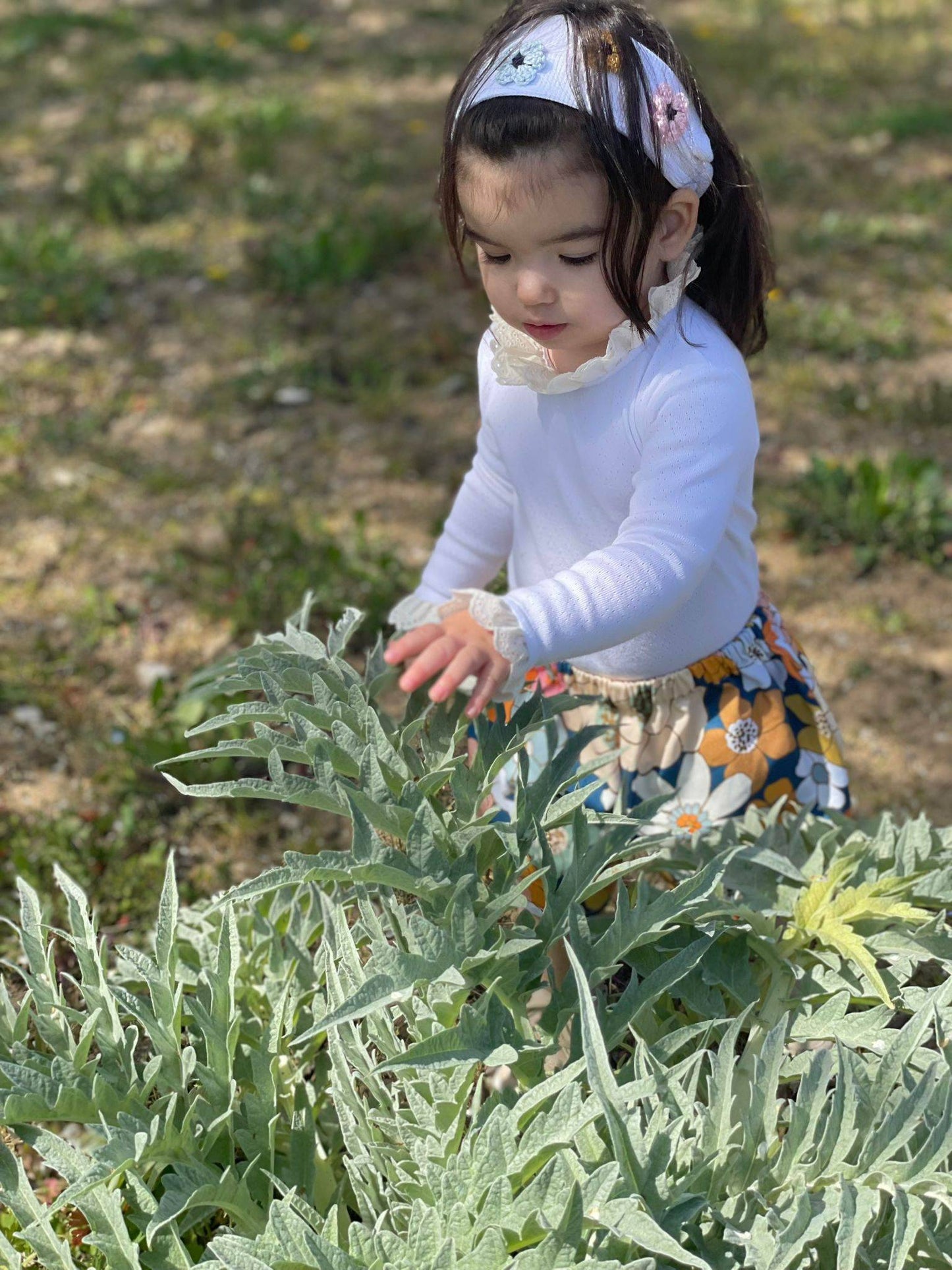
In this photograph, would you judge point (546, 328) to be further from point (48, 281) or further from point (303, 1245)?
point (48, 281)

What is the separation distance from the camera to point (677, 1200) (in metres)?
1.29

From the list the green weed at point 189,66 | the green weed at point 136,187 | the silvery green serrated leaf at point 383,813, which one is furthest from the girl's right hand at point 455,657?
the green weed at point 189,66

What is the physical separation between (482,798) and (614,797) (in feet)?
1.87

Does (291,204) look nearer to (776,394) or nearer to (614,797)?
(776,394)

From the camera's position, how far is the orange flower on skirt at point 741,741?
202 cm

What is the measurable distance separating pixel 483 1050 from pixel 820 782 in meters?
0.88

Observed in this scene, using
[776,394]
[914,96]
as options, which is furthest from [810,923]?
[914,96]

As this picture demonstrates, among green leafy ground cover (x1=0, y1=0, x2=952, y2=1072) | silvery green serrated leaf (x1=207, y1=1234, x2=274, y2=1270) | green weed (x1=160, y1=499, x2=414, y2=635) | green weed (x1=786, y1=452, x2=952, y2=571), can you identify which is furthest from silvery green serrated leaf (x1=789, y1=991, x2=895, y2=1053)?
green weed (x1=786, y1=452, x2=952, y2=571)

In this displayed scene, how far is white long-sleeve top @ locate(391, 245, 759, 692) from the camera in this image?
1.62m

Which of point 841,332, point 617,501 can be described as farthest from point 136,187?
point 617,501

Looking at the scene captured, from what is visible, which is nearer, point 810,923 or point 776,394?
point 810,923

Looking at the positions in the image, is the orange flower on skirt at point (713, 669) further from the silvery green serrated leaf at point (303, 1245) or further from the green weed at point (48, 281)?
the green weed at point (48, 281)

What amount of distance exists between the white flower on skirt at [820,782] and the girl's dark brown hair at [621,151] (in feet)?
2.15

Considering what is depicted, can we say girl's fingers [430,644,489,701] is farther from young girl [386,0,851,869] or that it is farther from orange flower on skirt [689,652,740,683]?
orange flower on skirt [689,652,740,683]
